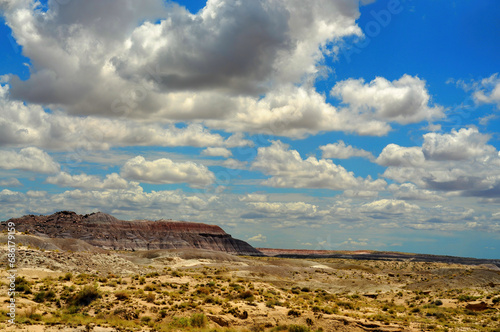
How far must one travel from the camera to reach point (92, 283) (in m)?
38.0

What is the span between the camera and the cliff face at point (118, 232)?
160000 millimetres

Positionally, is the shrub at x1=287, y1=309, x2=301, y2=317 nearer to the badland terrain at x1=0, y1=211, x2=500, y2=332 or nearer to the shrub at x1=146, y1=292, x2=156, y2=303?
the badland terrain at x1=0, y1=211, x2=500, y2=332

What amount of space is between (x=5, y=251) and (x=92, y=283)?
1430 centimetres

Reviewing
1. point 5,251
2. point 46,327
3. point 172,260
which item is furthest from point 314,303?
point 172,260

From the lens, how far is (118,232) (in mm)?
174125

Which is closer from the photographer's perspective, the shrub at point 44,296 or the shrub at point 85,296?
the shrub at point 44,296

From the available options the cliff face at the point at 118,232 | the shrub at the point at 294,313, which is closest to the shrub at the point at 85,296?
the shrub at the point at 294,313

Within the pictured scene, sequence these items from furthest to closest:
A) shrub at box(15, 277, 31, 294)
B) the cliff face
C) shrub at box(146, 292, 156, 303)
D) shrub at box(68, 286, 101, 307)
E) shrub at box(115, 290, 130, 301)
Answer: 1. the cliff face
2. shrub at box(146, 292, 156, 303)
3. shrub at box(115, 290, 130, 301)
4. shrub at box(15, 277, 31, 294)
5. shrub at box(68, 286, 101, 307)

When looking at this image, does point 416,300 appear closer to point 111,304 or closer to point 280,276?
point 280,276

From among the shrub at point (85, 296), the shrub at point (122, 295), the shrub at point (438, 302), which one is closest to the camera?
the shrub at point (85, 296)

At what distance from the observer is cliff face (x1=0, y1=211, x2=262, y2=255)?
160 m

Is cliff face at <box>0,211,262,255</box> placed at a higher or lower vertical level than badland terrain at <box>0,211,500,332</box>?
higher

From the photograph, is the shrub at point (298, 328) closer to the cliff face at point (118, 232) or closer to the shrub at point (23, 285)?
the shrub at point (23, 285)

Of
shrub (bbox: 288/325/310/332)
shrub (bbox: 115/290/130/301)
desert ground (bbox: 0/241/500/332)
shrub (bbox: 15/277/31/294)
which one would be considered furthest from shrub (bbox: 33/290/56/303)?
shrub (bbox: 288/325/310/332)
